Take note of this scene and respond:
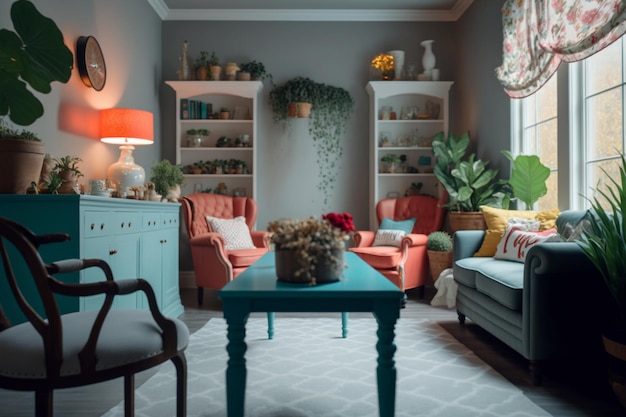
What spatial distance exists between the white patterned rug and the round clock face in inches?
85.5

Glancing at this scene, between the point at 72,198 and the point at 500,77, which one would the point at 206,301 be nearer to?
the point at 72,198

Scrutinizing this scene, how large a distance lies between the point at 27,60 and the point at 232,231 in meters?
2.78

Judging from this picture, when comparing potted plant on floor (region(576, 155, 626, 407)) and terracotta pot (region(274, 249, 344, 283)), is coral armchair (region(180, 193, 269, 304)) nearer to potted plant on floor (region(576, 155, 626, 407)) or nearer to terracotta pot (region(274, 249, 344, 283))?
terracotta pot (region(274, 249, 344, 283))

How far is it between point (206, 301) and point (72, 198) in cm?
260

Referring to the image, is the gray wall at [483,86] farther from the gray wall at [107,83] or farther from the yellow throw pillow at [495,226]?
the gray wall at [107,83]

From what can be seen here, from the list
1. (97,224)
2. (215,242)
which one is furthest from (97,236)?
(215,242)

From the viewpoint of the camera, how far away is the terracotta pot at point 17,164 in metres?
2.47

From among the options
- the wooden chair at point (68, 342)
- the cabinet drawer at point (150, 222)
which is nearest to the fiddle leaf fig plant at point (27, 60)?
the wooden chair at point (68, 342)

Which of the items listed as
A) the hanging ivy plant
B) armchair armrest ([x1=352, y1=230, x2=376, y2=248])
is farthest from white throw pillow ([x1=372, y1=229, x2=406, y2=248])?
the hanging ivy plant

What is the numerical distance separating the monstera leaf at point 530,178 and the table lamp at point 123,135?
10.1 feet

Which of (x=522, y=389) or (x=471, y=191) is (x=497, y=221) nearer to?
(x=471, y=191)

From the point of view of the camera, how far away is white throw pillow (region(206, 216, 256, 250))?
16.2 ft

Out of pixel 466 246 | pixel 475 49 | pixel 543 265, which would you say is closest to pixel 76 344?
pixel 543 265

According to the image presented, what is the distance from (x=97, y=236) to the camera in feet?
9.17
